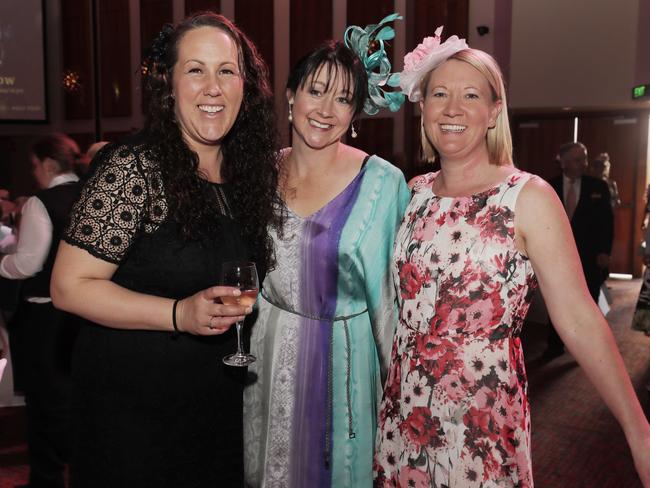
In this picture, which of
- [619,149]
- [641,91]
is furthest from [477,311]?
[619,149]

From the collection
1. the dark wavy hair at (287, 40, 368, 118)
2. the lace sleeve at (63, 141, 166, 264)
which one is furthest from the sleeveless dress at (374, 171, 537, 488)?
the lace sleeve at (63, 141, 166, 264)

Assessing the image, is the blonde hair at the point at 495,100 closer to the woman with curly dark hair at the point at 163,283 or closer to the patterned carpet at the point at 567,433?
the woman with curly dark hair at the point at 163,283

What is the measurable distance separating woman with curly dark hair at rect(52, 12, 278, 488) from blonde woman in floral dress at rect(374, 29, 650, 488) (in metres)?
0.50

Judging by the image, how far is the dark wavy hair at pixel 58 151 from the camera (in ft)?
11.3

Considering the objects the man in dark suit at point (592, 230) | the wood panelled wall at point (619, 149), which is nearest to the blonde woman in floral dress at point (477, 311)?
the man in dark suit at point (592, 230)

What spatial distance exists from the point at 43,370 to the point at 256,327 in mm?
1661

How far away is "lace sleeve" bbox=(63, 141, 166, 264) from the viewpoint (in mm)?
1468

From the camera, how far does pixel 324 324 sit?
6.77 ft

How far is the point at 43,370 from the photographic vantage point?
3.21 m

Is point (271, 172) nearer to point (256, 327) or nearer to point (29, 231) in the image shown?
point (256, 327)

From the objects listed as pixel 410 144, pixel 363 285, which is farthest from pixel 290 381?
pixel 410 144

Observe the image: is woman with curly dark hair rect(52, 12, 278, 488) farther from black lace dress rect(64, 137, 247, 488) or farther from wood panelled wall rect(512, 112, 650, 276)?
wood panelled wall rect(512, 112, 650, 276)

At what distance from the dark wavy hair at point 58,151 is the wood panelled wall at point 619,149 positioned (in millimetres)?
7507

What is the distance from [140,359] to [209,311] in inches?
12.3
